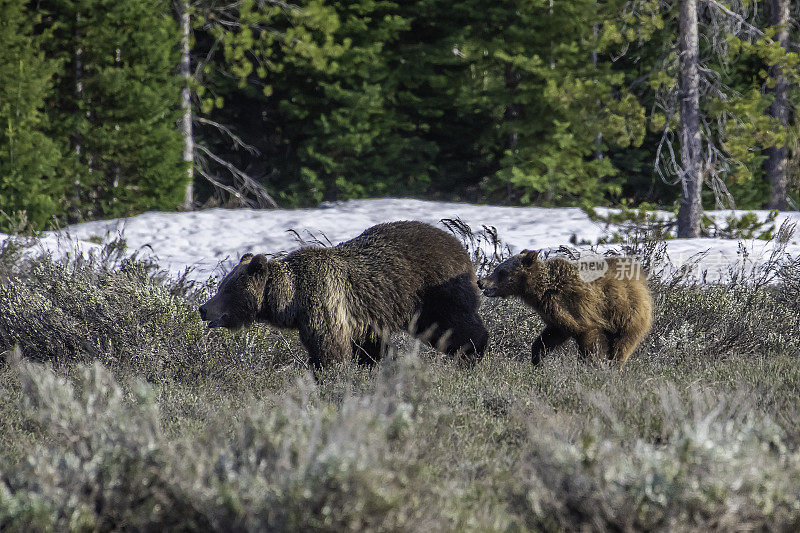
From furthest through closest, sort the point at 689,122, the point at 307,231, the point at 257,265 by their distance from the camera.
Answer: the point at 689,122 → the point at 307,231 → the point at 257,265

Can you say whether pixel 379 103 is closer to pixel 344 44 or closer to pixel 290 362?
pixel 344 44

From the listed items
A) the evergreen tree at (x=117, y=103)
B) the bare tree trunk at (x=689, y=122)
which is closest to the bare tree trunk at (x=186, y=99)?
the evergreen tree at (x=117, y=103)

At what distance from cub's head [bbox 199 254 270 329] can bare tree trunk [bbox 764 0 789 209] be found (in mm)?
15668

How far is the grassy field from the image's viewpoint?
3043 millimetres

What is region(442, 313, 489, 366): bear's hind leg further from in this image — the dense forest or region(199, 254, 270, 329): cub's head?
the dense forest

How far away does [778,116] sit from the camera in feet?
60.8

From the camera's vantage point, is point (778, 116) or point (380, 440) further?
point (778, 116)

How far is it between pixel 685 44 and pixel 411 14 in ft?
38.2

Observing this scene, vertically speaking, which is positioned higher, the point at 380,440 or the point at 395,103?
the point at 395,103

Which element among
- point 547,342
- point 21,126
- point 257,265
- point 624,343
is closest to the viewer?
point 257,265

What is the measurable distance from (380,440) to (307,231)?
21.1ft

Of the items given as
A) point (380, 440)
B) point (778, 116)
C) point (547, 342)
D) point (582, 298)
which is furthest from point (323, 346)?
point (778, 116)

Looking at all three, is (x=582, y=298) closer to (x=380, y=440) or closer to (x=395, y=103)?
(x=380, y=440)

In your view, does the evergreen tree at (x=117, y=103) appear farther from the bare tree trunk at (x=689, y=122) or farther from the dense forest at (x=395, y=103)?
Result: the bare tree trunk at (x=689, y=122)
